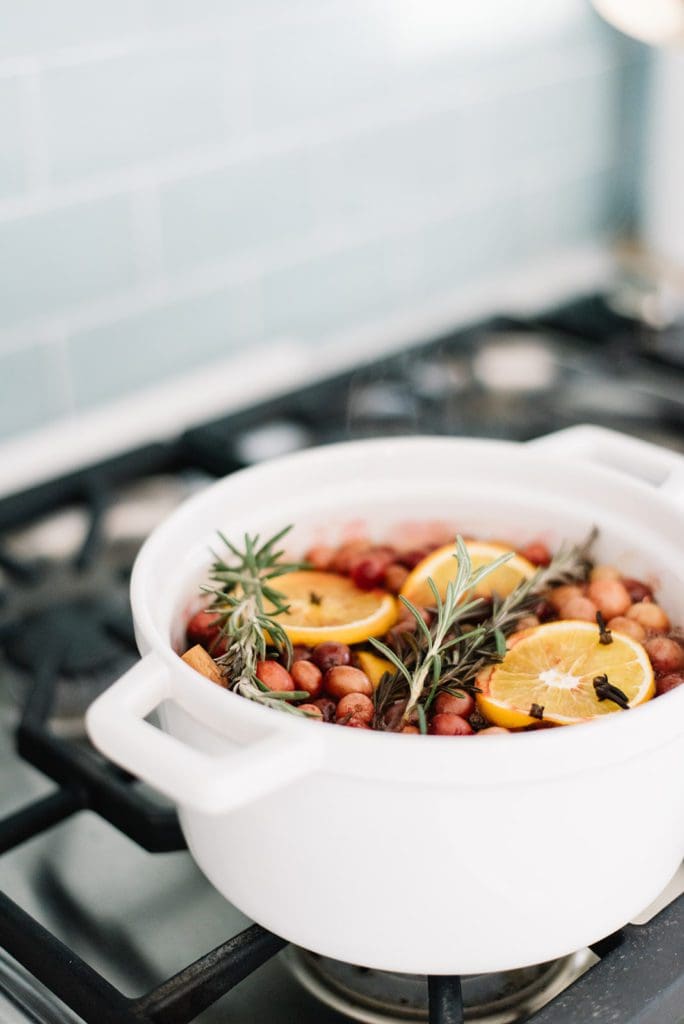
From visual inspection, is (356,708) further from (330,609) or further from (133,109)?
(133,109)

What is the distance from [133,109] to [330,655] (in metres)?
0.53

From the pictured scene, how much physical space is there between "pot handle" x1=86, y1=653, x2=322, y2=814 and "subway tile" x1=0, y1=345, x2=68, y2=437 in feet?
1.78

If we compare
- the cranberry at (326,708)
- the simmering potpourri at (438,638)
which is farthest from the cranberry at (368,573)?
the cranberry at (326,708)

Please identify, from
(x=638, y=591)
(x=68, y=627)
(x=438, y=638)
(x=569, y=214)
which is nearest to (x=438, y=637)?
(x=438, y=638)

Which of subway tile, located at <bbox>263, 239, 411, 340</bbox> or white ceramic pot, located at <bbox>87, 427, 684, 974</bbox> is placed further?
subway tile, located at <bbox>263, 239, 411, 340</bbox>

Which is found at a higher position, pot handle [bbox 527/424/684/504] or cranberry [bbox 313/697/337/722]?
pot handle [bbox 527/424/684/504]

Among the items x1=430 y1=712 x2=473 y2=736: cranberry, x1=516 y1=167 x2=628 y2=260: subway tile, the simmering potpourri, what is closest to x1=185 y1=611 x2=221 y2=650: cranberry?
the simmering potpourri

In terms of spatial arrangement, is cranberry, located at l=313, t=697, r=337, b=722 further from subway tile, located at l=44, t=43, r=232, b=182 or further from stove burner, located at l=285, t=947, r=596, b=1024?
subway tile, located at l=44, t=43, r=232, b=182

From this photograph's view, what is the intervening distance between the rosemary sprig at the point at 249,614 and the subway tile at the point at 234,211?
0.47 m

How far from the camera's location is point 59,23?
0.79 m

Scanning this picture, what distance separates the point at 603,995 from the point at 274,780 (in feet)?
0.51

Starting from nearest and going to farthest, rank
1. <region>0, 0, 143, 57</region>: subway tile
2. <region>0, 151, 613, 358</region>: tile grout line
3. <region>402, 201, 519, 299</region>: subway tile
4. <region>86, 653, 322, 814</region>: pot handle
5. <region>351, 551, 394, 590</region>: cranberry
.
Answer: <region>86, 653, 322, 814</region>: pot handle → <region>351, 551, 394, 590</region>: cranberry → <region>0, 0, 143, 57</region>: subway tile → <region>0, 151, 613, 358</region>: tile grout line → <region>402, 201, 519, 299</region>: subway tile

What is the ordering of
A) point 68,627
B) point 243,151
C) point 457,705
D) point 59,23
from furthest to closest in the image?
point 243,151 → point 59,23 → point 68,627 → point 457,705

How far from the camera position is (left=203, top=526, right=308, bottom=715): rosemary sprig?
17.4 inches
